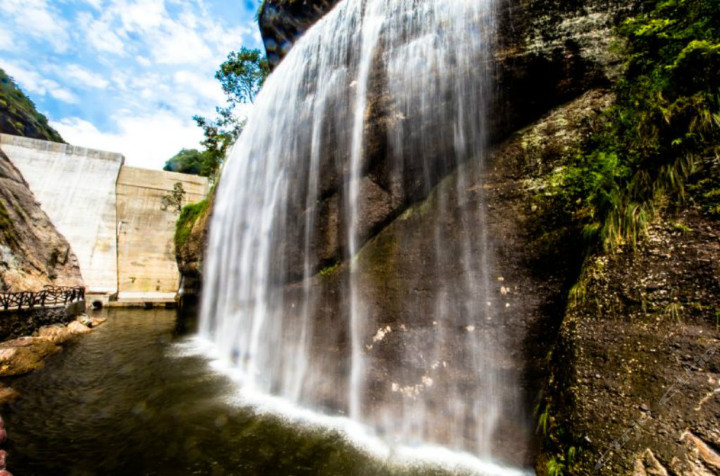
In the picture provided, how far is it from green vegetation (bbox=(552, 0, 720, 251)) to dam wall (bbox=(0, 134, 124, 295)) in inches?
1114

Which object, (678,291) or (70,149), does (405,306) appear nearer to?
(678,291)

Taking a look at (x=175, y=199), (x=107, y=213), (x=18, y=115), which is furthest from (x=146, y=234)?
(x=18, y=115)

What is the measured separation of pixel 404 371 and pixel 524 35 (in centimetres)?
576

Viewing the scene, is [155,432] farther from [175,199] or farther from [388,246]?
[175,199]

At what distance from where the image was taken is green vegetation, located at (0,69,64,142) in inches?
1277

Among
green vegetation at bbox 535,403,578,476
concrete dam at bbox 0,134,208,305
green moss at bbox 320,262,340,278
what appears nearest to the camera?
green vegetation at bbox 535,403,578,476

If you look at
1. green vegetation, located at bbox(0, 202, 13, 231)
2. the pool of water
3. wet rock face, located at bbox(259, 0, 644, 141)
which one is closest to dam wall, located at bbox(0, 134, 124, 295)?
green vegetation, located at bbox(0, 202, 13, 231)

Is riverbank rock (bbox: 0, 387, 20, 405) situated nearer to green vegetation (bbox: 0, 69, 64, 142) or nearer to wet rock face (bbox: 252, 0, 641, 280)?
wet rock face (bbox: 252, 0, 641, 280)

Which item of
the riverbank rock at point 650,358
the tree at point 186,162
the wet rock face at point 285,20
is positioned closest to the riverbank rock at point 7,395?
the riverbank rock at point 650,358

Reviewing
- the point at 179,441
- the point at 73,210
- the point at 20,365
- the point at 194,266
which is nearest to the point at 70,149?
the point at 73,210

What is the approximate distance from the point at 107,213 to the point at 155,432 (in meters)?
27.9

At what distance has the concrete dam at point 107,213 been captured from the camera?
76.7 ft

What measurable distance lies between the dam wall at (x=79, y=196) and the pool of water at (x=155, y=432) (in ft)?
64.9

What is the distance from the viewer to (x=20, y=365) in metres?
7.37
